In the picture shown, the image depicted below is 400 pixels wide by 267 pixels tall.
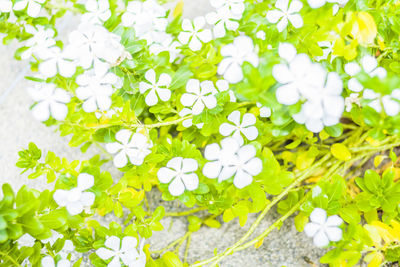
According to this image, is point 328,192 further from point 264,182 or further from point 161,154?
point 161,154

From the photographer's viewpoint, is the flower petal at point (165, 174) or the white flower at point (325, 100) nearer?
the white flower at point (325, 100)

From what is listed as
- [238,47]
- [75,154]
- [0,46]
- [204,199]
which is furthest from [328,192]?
[0,46]

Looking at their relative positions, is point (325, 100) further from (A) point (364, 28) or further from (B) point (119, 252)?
(B) point (119, 252)

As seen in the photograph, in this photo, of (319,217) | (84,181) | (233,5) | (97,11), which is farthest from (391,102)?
(97,11)

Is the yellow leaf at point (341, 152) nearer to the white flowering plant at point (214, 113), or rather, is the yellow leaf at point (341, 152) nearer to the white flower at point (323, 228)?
the white flowering plant at point (214, 113)

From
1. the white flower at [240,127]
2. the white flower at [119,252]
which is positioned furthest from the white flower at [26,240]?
the white flower at [240,127]

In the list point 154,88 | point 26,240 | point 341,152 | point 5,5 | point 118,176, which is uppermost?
point 5,5
